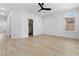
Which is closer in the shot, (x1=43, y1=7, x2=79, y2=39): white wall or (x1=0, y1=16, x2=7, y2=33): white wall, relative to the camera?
(x1=43, y1=7, x2=79, y2=39): white wall

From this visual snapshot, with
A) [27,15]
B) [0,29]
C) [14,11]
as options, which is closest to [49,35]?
[27,15]

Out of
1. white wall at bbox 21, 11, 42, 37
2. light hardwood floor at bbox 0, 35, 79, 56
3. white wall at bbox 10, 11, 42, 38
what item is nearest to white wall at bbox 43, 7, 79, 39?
white wall at bbox 21, 11, 42, 37

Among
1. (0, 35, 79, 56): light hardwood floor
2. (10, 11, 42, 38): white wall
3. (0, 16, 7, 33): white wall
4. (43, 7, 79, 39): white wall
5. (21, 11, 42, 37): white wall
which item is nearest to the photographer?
(0, 35, 79, 56): light hardwood floor

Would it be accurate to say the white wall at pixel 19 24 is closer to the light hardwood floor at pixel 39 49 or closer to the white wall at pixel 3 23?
the light hardwood floor at pixel 39 49

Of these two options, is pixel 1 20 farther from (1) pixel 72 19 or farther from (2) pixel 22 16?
(1) pixel 72 19

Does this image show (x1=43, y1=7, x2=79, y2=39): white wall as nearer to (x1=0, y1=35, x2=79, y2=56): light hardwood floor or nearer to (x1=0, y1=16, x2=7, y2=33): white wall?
(x1=0, y1=35, x2=79, y2=56): light hardwood floor

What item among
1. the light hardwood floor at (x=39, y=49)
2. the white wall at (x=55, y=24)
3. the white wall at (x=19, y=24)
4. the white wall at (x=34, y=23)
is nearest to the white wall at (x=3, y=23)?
the white wall at (x=34, y=23)

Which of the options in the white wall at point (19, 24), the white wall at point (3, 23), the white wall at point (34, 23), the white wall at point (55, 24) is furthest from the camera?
the white wall at point (3, 23)

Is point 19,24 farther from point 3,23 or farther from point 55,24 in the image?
point 3,23

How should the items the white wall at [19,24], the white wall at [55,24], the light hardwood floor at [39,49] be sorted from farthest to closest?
the white wall at [55,24] → the white wall at [19,24] → the light hardwood floor at [39,49]

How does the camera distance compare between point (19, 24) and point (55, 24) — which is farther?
point (55, 24)

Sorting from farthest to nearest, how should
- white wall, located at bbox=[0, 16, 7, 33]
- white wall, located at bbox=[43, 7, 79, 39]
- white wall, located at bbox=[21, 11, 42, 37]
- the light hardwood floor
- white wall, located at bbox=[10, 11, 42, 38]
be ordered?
white wall, located at bbox=[0, 16, 7, 33], white wall, located at bbox=[43, 7, 79, 39], white wall, located at bbox=[21, 11, 42, 37], white wall, located at bbox=[10, 11, 42, 38], the light hardwood floor

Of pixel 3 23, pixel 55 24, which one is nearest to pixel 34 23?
pixel 55 24

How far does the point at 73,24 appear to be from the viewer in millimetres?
7109
